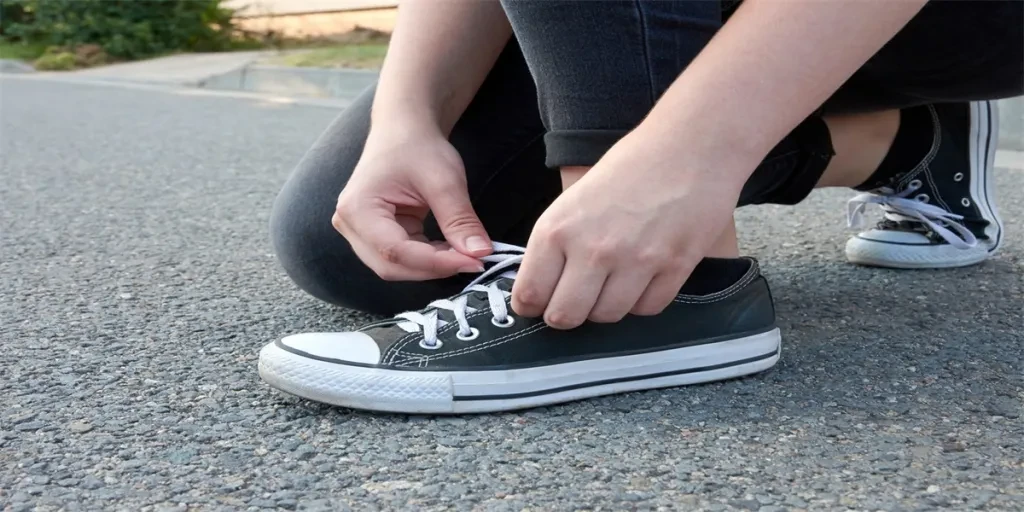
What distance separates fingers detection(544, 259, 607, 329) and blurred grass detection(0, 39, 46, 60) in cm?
816

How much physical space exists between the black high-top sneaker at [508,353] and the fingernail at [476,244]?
0.02 m

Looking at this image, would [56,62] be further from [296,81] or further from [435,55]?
[435,55]

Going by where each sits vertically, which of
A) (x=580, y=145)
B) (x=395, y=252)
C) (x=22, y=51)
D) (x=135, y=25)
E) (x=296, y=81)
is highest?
(x=580, y=145)

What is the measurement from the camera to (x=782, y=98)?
0.74 m

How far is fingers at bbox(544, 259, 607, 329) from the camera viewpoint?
2.49 ft

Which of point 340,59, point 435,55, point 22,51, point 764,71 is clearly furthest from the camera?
point 22,51

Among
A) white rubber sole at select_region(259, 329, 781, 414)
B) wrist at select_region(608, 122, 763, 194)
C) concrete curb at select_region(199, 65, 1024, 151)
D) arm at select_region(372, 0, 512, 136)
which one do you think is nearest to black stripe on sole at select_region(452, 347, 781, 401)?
white rubber sole at select_region(259, 329, 781, 414)

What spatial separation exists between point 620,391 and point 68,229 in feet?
4.01

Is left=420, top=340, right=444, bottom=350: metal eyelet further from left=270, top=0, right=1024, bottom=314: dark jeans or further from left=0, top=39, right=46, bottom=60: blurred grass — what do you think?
left=0, top=39, right=46, bottom=60: blurred grass

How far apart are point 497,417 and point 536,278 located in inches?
5.5

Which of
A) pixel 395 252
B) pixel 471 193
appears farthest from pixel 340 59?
pixel 395 252

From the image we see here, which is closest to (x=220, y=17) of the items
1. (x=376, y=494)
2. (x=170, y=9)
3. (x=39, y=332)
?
(x=170, y=9)

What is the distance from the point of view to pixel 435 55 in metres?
1.07

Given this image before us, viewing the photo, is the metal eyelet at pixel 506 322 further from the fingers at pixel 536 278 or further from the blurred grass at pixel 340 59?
the blurred grass at pixel 340 59
